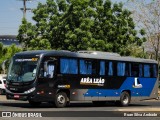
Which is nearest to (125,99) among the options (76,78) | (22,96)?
(76,78)

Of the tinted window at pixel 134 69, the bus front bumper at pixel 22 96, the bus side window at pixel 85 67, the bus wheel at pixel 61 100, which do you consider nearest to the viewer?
the bus front bumper at pixel 22 96

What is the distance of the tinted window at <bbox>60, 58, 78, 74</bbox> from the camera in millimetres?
24719

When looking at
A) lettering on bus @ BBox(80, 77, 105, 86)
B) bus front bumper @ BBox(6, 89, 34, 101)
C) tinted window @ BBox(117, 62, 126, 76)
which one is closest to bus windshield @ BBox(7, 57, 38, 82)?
bus front bumper @ BBox(6, 89, 34, 101)

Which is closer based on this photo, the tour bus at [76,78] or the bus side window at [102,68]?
the tour bus at [76,78]

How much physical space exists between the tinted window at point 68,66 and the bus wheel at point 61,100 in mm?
1218

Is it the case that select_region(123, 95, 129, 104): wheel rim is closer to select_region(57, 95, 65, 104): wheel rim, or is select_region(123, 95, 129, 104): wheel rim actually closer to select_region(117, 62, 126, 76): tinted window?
select_region(117, 62, 126, 76): tinted window

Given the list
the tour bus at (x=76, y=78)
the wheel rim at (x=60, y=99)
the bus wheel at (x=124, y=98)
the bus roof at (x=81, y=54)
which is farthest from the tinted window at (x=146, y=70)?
the wheel rim at (x=60, y=99)

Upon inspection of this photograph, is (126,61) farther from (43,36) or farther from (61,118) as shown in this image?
(43,36)

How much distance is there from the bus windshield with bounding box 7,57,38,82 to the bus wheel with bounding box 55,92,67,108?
1.88 metres

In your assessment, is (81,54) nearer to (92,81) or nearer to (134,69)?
(92,81)

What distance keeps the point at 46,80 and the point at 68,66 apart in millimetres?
1851

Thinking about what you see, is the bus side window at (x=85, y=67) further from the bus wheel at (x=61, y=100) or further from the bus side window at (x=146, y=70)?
the bus side window at (x=146, y=70)

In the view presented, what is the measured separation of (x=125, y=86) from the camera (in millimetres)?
29172

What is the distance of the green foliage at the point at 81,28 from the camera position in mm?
42500
